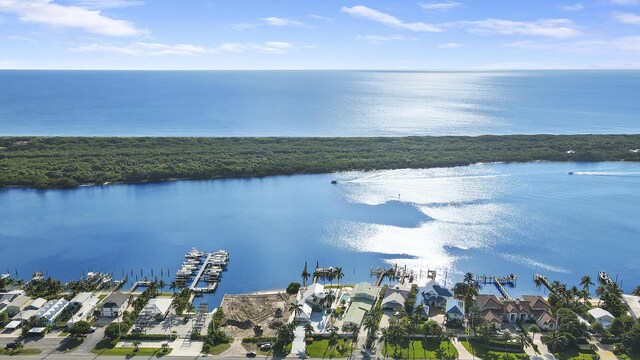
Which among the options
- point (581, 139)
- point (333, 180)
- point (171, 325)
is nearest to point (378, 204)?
point (333, 180)

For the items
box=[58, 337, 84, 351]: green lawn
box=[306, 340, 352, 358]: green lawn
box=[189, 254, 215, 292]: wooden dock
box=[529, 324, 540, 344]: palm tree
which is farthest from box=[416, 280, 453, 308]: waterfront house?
box=[58, 337, 84, 351]: green lawn

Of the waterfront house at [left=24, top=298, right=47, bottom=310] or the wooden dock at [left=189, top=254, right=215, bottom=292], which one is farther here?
the wooden dock at [left=189, top=254, right=215, bottom=292]

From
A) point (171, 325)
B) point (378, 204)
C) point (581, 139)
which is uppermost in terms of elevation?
point (581, 139)

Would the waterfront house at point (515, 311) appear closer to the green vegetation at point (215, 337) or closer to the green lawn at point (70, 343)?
the green vegetation at point (215, 337)

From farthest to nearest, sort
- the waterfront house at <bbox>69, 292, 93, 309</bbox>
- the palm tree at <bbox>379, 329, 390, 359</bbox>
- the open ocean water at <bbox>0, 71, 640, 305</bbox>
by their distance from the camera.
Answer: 1. the open ocean water at <bbox>0, 71, 640, 305</bbox>
2. the waterfront house at <bbox>69, 292, 93, 309</bbox>
3. the palm tree at <bbox>379, 329, 390, 359</bbox>

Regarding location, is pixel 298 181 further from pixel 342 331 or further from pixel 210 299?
pixel 342 331

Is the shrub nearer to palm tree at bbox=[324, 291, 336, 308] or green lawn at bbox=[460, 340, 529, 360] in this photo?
palm tree at bbox=[324, 291, 336, 308]
